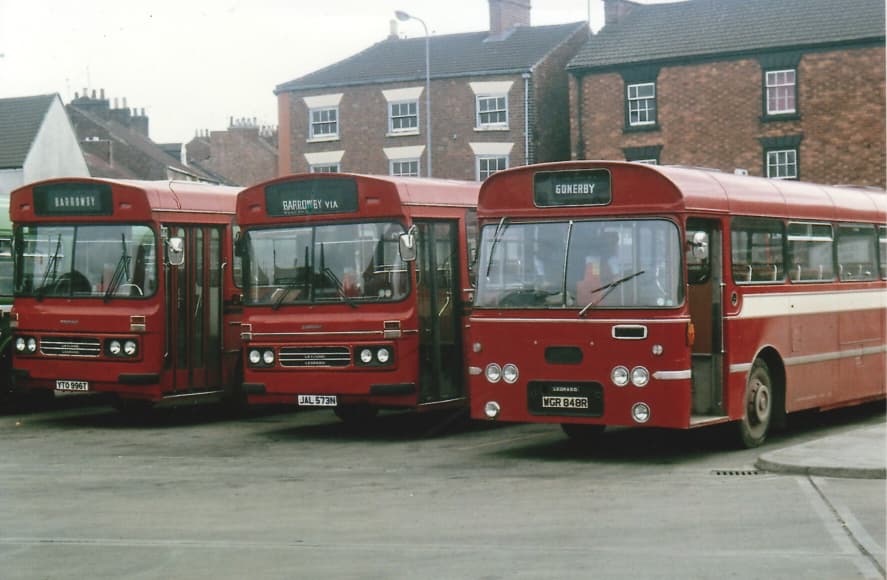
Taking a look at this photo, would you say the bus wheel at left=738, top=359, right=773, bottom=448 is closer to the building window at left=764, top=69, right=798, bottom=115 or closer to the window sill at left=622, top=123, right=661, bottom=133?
the building window at left=764, top=69, right=798, bottom=115

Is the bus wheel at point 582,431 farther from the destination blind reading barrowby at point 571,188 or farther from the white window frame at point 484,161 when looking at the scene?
the white window frame at point 484,161

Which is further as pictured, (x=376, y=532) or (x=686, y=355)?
(x=686, y=355)

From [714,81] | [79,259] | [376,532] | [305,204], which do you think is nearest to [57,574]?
[376,532]

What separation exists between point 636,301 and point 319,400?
423cm

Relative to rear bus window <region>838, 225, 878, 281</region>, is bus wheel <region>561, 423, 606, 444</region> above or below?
below

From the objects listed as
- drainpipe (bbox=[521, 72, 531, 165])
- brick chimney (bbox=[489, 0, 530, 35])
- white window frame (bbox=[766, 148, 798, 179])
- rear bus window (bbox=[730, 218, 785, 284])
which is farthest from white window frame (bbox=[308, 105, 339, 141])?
rear bus window (bbox=[730, 218, 785, 284])

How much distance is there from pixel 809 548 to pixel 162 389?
9.99 metres

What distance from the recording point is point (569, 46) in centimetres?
5553

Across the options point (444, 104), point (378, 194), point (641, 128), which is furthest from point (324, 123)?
point (378, 194)

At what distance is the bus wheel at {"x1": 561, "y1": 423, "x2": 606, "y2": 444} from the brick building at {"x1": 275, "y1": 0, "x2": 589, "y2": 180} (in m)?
38.1

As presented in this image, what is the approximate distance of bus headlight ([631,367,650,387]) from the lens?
13125mm

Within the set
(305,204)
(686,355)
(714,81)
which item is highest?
(714,81)

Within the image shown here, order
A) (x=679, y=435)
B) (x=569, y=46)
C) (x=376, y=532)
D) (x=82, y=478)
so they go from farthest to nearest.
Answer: (x=569, y=46)
(x=679, y=435)
(x=82, y=478)
(x=376, y=532)

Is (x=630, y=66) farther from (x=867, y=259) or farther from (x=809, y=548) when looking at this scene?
(x=809, y=548)
